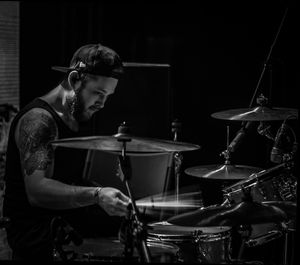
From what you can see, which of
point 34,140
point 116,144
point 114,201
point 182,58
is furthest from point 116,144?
point 182,58

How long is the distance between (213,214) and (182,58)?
1.71m

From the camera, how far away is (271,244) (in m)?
4.97

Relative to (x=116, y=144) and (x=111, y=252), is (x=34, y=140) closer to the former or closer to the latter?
(x=116, y=144)

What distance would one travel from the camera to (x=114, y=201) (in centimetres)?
326

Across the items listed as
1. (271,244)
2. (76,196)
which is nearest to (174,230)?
(76,196)

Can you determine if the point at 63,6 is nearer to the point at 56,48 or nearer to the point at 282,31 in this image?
the point at 56,48

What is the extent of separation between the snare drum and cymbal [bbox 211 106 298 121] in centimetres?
71

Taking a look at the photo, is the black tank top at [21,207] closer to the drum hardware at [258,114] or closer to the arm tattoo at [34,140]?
the arm tattoo at [34,140]

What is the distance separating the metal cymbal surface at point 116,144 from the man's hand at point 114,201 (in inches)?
8.5

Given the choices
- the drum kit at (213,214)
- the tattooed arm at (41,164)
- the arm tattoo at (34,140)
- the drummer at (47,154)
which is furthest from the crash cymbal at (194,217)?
the arm tattoo at (34,140)

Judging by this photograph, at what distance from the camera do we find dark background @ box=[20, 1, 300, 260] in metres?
4.57

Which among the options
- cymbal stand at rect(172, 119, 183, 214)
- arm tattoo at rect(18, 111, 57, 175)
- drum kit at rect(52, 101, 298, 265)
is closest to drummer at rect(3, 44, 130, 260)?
arm tattoo at rect(18, 111, 57, 175)

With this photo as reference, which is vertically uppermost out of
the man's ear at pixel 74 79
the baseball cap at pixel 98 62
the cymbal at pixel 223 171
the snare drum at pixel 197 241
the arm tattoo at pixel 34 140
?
the baseball cap at pixel 98 62

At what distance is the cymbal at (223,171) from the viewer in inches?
171
